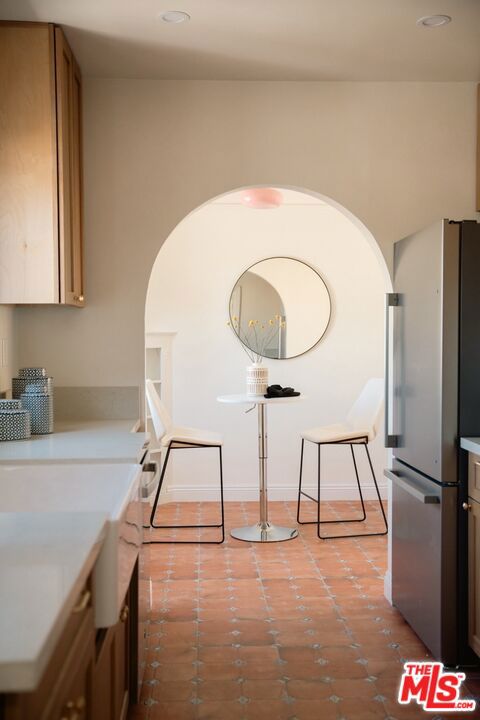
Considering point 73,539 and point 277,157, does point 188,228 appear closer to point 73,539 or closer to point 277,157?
point 277,157

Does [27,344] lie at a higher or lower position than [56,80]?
lower

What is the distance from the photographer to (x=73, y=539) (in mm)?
1384

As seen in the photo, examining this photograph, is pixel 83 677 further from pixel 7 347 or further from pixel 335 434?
pixel 335 434

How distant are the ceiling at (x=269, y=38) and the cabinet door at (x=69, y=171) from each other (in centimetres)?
9

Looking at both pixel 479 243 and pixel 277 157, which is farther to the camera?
pixel 277 157

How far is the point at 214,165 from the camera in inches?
134

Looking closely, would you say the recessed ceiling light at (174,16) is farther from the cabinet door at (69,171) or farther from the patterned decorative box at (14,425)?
the patterned decorative box at (14,425)

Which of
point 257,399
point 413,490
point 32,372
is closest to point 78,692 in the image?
point 413,490

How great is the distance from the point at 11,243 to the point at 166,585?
6.21 feet

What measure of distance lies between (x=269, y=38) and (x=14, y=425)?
179cm

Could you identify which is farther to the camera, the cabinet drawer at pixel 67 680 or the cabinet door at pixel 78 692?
the cabinet door at pixel 78 692

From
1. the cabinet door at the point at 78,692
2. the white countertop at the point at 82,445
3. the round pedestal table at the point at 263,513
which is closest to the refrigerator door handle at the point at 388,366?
the white countertop at the point at 82,445

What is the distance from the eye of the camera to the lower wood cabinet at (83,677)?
0.96 metres

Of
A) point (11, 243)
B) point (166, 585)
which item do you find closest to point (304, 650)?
point (166, 585)
